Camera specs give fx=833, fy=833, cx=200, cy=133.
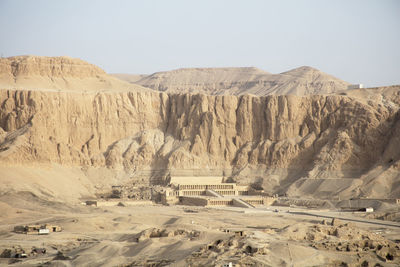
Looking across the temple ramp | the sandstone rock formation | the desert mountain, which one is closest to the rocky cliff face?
the sandstone rock formation

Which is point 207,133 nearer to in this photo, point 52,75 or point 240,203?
point 240,203

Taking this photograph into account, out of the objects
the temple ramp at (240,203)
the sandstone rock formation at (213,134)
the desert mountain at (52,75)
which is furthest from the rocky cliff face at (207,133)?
the desert mountain at (52,75)

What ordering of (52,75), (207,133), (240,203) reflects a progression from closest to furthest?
(240,203), (207,133), (52,75)

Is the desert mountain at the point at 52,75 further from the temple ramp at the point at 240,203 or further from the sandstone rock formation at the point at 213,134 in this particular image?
the temple ramp at the point at 240,203

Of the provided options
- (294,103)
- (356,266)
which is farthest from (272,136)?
(356,266)

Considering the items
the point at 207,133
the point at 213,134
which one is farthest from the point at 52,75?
the point at 213,134
